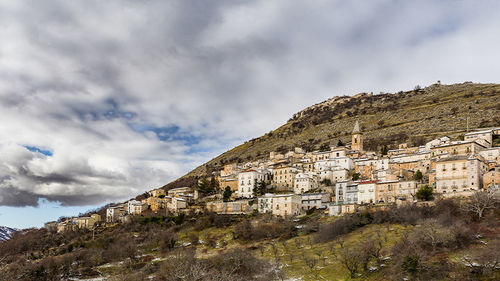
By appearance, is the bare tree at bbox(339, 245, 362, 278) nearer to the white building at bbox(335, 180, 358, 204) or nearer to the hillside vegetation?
the hillside vegetation

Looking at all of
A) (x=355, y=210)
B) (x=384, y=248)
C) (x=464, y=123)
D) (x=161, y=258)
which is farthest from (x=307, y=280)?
(x=464, y=123)

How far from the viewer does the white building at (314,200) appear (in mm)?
87562

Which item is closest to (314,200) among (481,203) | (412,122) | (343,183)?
(343,183)

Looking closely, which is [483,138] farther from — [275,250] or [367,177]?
[275,250]

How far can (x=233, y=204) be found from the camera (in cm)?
9681

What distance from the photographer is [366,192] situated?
7969cm

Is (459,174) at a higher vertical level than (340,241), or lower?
higher

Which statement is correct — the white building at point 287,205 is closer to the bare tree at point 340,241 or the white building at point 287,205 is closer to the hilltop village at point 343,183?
the hilltop village at point 343,183

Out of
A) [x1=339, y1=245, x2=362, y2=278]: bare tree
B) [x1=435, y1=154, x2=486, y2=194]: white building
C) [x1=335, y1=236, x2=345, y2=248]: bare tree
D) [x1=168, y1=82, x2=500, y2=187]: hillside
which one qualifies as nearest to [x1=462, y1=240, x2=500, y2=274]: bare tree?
[x1=339, y1=245, x2=362, y2=278]: bare tree

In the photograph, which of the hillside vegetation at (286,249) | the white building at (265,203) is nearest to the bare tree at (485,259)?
the hillside vegetation at (286,249)

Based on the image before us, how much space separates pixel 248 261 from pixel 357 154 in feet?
218

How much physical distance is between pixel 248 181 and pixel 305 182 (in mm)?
15976

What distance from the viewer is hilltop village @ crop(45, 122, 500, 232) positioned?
2813 inches

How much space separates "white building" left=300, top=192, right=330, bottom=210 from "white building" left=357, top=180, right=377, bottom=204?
30.3ft
